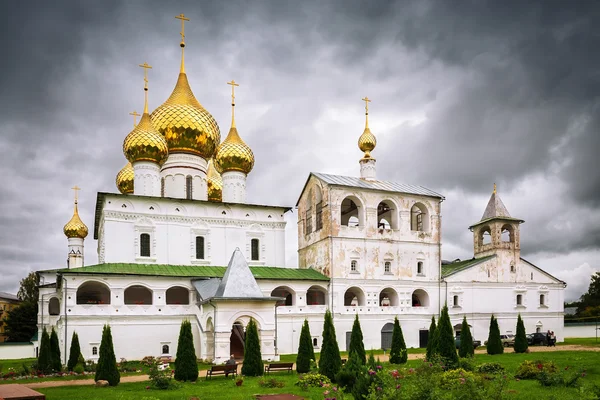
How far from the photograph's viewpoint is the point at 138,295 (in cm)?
2977

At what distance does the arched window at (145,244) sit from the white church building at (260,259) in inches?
2.1

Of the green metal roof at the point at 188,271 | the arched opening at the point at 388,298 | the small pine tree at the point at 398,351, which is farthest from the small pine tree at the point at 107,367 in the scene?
the arched opening at the point at 388,298

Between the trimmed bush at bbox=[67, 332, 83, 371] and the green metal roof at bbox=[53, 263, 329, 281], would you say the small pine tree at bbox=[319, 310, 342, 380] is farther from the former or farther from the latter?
the green metal roof at bbox=[53, 263, 329, 281]

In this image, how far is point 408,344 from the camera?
3247cm

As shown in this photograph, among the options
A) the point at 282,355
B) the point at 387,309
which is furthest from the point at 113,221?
the point at 387,309

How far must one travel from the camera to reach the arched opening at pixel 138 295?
29.5 metres

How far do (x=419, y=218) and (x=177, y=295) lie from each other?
627 inches

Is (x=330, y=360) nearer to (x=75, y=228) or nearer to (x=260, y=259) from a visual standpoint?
(x=260, y=259)

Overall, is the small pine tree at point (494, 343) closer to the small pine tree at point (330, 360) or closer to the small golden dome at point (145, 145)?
the small pine tree at point (330, 360)

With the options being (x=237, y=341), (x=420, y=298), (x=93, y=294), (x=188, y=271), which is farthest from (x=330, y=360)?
(x=93, y=294)

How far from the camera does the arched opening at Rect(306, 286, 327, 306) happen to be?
3212 centimetres

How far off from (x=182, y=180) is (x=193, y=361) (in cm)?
1667

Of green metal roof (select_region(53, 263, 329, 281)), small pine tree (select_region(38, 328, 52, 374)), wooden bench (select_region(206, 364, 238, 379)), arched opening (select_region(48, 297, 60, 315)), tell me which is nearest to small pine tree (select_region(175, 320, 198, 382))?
wooden bench (select_region(206, 364, 238, 379))

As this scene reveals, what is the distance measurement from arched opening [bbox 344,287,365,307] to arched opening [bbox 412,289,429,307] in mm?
3531
